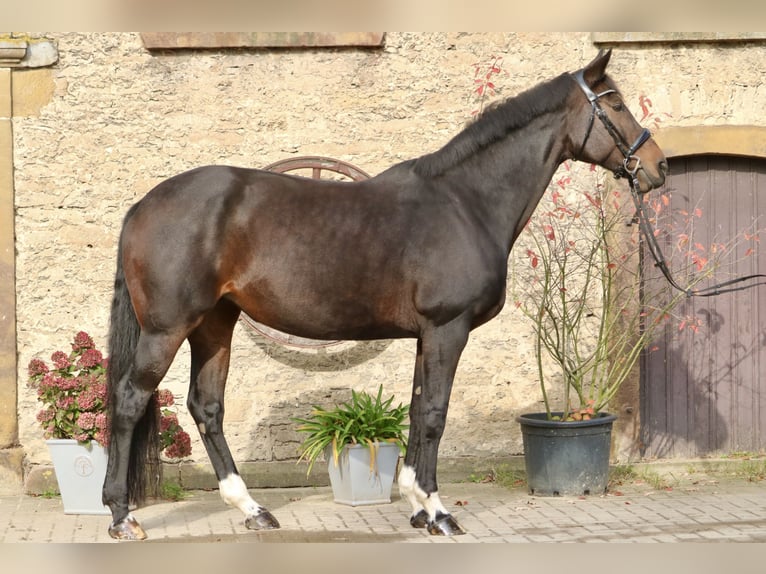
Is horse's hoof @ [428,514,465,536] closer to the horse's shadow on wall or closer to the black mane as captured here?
the black mane

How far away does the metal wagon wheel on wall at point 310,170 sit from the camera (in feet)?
24.8

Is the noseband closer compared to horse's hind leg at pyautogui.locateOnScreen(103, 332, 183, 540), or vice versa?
horse's hind leg at pyautogui.locateOnScreen(103, 332, 183, 540)

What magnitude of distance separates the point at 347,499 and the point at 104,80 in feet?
11.2

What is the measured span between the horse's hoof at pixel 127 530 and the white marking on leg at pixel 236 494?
0.51m

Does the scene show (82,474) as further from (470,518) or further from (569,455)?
(569,455)

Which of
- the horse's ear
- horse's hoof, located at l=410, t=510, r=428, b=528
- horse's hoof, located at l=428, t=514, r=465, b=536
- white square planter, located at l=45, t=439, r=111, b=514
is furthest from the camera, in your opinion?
white square planter, located at l=45, t=439, r=111, b=514

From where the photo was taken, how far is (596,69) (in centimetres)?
590

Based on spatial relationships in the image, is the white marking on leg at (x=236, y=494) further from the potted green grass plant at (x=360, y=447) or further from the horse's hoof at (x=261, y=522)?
the potted green grass plant at (x=360, y=447)

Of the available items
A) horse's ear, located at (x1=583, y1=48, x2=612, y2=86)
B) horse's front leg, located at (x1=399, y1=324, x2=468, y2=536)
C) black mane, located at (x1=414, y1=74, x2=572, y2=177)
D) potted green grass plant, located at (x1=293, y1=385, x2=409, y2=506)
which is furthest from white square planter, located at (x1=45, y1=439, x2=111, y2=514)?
horse's ear, located at (x1=583, y1=48, x2=612, y2=86)

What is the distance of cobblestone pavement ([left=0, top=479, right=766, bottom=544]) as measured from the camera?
227 inches

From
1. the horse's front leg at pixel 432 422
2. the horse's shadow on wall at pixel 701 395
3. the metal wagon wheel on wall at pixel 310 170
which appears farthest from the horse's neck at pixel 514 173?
the horse's shadow on wall at pixel 701 395

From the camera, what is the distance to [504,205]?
19.4 ft
